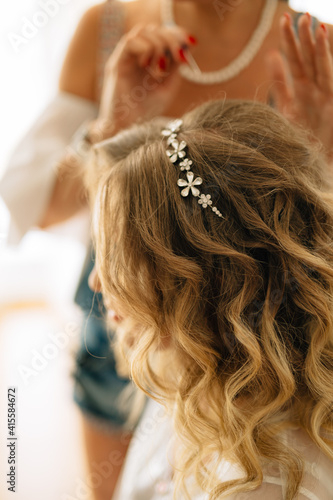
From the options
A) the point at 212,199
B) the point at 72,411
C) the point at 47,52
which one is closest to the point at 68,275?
the point at 72,411

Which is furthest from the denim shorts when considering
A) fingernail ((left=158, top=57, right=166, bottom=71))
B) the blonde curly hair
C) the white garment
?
fingernail ((left=158, top=57, right=166, bottom=71))

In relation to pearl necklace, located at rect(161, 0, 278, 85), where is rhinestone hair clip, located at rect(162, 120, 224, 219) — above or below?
below

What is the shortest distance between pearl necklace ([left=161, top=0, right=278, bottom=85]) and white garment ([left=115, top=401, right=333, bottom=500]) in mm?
555

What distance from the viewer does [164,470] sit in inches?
26.3

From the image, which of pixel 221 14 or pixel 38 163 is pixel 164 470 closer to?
pixel 38 163

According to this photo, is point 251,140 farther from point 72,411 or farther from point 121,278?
point 72,411

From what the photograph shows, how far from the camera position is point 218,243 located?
19.1 inches

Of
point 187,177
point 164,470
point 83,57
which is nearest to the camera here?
point 187,177

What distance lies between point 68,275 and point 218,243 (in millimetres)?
616

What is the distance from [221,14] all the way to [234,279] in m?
0.48

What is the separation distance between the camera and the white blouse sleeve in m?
0.77

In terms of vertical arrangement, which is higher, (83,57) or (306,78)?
(83,57)

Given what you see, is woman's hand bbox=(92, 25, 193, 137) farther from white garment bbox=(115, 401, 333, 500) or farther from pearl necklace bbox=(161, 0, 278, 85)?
white garment bbox=(115, 401, 333, 500)

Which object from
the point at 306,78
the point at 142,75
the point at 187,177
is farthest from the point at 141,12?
the point at 187,177
